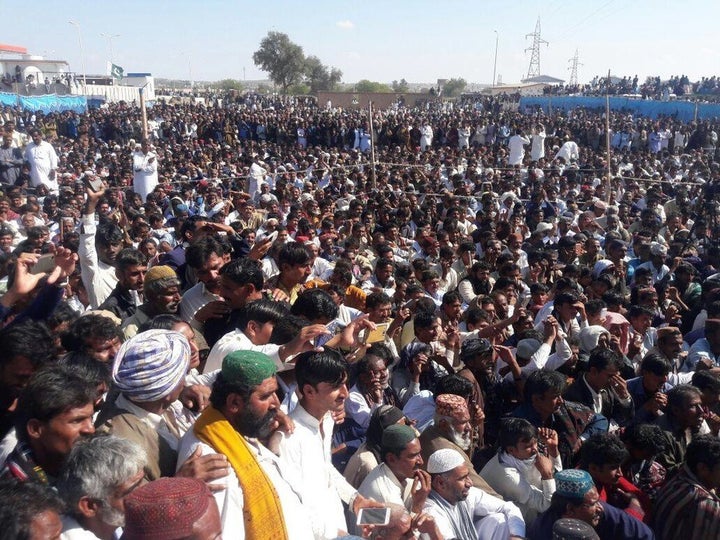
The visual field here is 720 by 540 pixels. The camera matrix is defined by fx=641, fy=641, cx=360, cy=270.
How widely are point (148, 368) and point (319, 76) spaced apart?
205ft

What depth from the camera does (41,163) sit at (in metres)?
11.0

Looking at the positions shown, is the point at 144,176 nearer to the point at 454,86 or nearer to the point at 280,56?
the point at 280,56

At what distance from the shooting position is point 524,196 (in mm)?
11750

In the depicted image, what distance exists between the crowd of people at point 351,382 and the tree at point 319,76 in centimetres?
5371

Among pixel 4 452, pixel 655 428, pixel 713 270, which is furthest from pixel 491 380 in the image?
pixel 713 270

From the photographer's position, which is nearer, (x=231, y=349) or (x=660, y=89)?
(x=231, y=349)

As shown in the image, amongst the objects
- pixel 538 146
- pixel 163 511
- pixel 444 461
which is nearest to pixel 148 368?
pixel 163 511

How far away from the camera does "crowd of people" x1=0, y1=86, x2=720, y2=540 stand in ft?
6.06

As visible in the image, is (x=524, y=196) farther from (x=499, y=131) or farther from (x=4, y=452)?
(x=4, y=452)

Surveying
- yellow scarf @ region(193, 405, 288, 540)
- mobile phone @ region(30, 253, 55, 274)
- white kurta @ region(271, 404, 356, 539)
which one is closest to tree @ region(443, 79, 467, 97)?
mobile phone @ region(30, 253, 55, 274)

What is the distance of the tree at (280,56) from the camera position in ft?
188

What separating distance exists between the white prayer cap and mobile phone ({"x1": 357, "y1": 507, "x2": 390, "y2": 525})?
465mm

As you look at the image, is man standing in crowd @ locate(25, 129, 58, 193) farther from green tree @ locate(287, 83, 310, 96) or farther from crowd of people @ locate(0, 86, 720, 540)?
green tree @ locate(287, 83, 310, 96)

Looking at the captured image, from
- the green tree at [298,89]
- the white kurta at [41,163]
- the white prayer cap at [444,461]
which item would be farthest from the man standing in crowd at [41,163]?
the green tree at [298,89]
